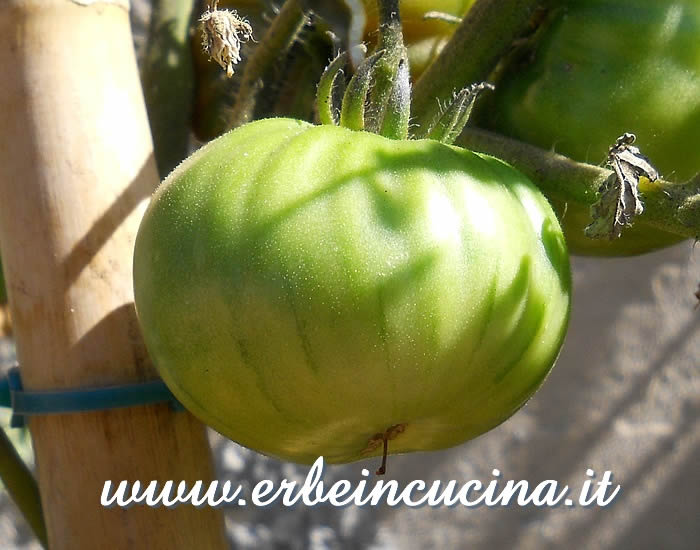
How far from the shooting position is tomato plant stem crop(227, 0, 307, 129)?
0.76 meters

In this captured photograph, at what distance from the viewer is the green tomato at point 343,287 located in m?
0.49

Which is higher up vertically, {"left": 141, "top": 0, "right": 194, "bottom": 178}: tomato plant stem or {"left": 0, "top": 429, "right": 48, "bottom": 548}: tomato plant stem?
{"left": 141, "top": 0, "right": 194, "bottom": 178}: tomato plant stem

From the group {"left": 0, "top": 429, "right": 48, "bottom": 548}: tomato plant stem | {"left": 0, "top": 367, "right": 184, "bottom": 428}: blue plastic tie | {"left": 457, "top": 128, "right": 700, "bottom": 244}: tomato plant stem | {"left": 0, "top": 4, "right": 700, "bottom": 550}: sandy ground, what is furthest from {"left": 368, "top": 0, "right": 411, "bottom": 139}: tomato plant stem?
{"left": 0, "top": 4, "right": 700, "bottom": 550}: sandy ground

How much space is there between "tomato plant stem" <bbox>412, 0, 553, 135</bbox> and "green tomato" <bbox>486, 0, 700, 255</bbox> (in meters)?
0.04

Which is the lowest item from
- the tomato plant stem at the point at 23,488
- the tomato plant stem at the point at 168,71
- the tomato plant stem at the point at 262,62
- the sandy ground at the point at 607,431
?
the sandy ground at the point at 607,431

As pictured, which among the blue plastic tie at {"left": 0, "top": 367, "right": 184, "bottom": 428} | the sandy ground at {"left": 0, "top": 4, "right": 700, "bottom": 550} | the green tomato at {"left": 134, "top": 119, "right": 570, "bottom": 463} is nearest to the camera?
the green tomato at {"left": 134, "top": 119, "right": 570, "bottom": 463}

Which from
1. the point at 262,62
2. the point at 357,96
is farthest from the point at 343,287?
the point at 262,62

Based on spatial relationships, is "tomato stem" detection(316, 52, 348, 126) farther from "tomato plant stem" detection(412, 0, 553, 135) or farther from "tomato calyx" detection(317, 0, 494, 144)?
"tomato plant stem" detection(412, 0, 553, 135)

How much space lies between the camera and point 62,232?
2.18ft

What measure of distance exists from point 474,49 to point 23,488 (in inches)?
19.1

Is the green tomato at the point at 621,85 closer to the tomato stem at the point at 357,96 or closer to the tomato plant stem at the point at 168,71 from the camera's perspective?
the tomato stem at the point at 357,96

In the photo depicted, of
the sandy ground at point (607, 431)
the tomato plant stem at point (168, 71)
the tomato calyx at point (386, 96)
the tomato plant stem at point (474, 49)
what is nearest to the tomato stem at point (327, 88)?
the tomato calyx at point (386, 96)

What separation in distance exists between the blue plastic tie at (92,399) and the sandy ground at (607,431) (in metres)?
1.50

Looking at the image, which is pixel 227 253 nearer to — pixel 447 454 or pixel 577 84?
pixel 577 84
